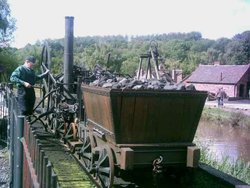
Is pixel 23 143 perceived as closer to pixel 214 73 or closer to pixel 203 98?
pixel 203 98

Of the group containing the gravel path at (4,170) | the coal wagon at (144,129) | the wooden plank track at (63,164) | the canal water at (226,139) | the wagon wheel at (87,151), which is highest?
the coal wagon at (144,129)

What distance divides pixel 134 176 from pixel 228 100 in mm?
51679

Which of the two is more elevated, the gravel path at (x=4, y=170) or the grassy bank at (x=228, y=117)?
the gravel path at (x=4, y=170)

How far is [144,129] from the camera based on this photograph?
6.40m

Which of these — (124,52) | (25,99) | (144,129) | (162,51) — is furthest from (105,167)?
(162,51)

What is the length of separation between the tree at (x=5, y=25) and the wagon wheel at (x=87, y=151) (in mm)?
31702

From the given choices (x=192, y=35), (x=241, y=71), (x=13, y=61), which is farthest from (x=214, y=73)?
(x=192, y=35)

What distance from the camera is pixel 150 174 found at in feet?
23.3

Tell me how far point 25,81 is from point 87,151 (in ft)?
7.19

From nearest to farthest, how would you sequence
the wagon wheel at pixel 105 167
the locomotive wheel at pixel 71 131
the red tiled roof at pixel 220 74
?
the wagon wheel at pixel 105 167 → the locomotive wheel at pixel 71 131 → the red tiled roof at pixel 220 74

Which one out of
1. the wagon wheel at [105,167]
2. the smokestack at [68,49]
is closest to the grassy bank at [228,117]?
the smokestack at [68,49]

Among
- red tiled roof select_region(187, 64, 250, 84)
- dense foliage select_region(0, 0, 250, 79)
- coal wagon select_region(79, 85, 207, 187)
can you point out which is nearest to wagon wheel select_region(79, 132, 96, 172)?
coal wagon select_region(79, 85, 207, 187)

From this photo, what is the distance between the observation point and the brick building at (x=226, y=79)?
5931cm

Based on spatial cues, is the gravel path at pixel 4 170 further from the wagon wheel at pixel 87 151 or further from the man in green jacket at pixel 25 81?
the wagon wheel at pixel 87 151
